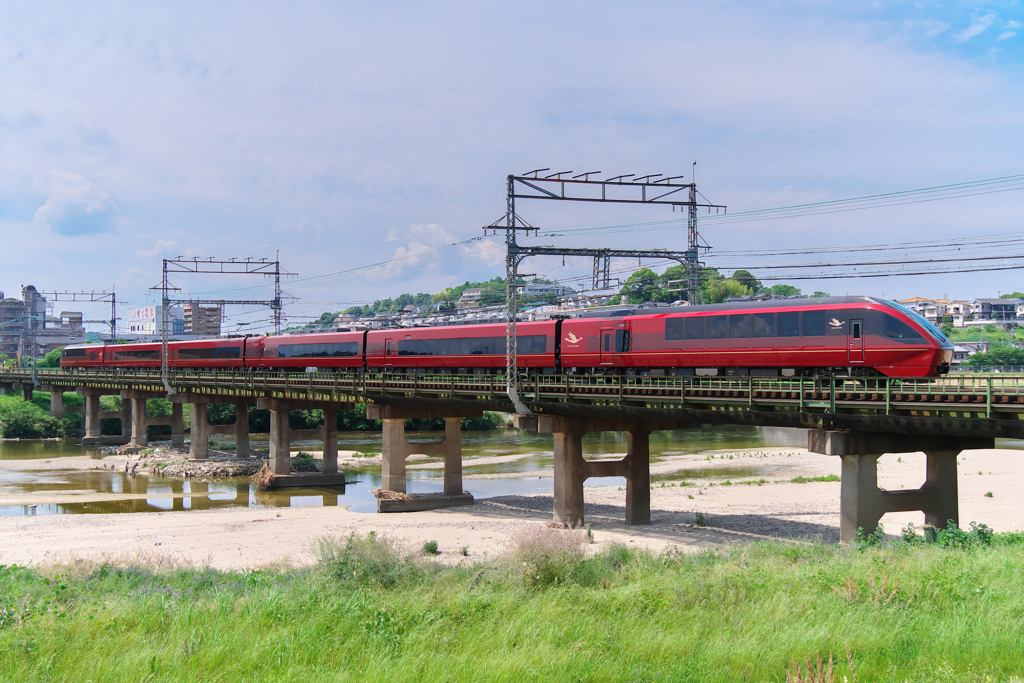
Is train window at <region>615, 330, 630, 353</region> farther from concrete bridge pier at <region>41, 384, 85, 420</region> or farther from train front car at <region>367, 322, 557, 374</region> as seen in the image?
concrete bridge pier at <region>41, 384, 85, 420</region>

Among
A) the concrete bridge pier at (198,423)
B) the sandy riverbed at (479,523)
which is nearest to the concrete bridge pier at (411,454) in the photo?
the sandy riverbed at (479,523)

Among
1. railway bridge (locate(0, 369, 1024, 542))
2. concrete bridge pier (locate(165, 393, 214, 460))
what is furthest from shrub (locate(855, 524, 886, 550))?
concrete bridge pier (locate(165, 393, 214, 460))

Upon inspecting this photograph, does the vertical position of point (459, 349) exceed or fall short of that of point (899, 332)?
it falls short

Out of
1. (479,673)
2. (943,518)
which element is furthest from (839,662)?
(943,518)

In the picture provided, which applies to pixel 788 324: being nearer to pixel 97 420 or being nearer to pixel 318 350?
pixel 318 350

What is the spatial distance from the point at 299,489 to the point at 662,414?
2858cm

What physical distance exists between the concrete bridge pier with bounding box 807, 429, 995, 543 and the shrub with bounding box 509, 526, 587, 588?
322 inches

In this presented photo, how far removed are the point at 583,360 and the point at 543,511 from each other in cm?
720

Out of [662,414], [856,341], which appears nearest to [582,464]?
[662,414]

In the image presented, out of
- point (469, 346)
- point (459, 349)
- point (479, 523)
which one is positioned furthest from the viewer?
point (459, 349)

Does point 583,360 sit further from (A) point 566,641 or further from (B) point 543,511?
(A) point 566,641

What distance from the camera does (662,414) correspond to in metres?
26.0

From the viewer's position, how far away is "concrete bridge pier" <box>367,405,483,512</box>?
121 feet

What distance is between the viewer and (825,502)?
118 feet
